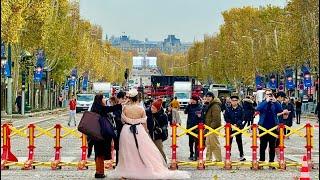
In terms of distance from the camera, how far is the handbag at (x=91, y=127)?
1912 cm

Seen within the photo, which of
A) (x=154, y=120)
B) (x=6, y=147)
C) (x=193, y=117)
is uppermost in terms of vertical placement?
(x=154, y=120)

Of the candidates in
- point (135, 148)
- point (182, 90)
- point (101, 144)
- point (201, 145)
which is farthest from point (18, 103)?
point (135, 148)

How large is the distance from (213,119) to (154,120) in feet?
10.0

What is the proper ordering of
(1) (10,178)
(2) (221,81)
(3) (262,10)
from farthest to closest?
(2) (221,81), (3) (262,10), (1) (10,178)

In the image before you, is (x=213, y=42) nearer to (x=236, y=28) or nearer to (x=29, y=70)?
(x=236, y=28)

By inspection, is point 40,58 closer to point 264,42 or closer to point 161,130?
point 264,42

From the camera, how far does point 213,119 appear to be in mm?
23453

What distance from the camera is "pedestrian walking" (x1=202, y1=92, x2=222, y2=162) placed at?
23.4 m

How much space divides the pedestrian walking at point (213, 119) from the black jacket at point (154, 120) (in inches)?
107

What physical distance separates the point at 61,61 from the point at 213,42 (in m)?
87.5

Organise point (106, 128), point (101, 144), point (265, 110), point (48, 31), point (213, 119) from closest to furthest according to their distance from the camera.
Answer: point (106, 128) < point (101, 144) < point (265, 110) < point (213, 119) < point (48, 31)

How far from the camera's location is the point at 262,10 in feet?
425

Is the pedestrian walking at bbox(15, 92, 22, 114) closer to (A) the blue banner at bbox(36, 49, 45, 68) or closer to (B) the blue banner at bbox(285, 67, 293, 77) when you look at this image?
(A) the blue banner at bbox(36, 49, 45, 68)

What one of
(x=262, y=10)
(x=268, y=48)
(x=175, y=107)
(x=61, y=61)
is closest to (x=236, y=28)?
(x=262, y=10)
